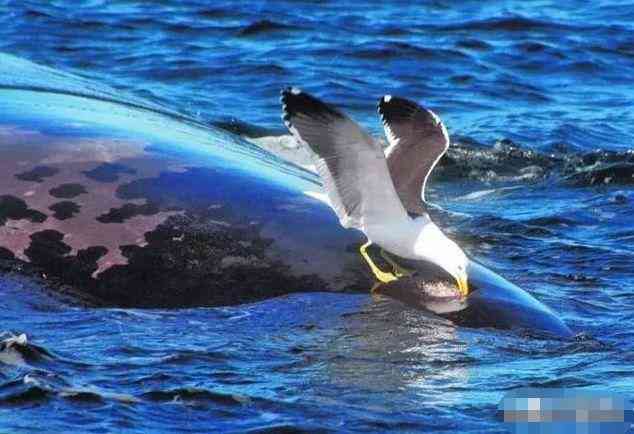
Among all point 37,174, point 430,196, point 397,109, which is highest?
point 430,196

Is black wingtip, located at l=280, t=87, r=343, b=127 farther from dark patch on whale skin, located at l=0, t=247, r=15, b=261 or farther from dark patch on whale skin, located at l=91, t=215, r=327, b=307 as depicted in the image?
dark patch on whale skin, located at l=0, t=247, r=15, b=261

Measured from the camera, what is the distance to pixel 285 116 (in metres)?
6.50

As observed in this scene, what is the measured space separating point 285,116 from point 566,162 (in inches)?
253

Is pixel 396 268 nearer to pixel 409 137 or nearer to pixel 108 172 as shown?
pixel 409 137

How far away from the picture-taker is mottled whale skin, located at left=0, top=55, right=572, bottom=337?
653cm

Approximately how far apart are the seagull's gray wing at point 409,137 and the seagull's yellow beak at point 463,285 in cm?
47

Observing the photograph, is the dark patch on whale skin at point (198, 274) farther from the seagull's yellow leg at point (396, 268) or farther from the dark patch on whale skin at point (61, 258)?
the seagull's yellow leg at point (396, 268)

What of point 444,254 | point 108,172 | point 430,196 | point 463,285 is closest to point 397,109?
point 444,254

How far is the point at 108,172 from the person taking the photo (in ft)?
23.4

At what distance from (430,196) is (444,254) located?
4.92 m

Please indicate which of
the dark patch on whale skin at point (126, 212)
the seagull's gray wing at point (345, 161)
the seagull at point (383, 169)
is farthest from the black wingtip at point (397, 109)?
the dark patch on whale skin at point (126, 212)

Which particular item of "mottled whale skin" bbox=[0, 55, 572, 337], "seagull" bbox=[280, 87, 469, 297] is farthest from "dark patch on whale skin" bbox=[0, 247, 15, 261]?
"seagull" bbox=[280, 87, 469, 297]

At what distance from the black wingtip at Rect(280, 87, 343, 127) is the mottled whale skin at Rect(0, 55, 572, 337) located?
0.53m

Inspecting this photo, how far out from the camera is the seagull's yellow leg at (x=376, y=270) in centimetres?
655
